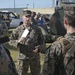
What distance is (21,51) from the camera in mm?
6891

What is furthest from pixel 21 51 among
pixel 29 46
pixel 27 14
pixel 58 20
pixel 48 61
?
pixel 58 20

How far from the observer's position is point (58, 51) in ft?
12.1

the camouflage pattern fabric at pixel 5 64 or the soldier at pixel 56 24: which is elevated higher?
the camouflage pattern fabric at pixel 5 64

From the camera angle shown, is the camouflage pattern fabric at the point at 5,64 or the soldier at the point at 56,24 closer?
the camouflage pattern fabric at the point at 5,64

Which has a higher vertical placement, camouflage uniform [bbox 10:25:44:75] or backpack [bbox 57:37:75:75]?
backpack [bbox 57:37:75:75]

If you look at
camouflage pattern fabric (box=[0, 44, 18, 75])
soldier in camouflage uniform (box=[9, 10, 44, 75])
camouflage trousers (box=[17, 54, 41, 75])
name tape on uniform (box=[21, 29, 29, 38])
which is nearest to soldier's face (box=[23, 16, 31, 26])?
soldier in camouflage uniform (box=[9, 10, 44, 75])

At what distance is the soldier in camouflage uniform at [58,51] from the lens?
3.65 meters

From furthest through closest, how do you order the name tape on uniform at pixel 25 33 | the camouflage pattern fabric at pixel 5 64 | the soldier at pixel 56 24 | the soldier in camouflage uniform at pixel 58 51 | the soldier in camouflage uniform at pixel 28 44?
the soldier at pixel 56 24, the soldier in camouflage uniform at pixel 28 44, the name tape on uniform at pixel 25 33, the soldier in camouflage uniform at pixel 58 51, the camouflage pattern fabric at pixel 5 64

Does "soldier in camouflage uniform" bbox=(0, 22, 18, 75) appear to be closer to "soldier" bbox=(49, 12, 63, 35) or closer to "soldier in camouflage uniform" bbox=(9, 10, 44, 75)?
"soldier in camouflage uniform" bbox=(9, 10, 44, 75)

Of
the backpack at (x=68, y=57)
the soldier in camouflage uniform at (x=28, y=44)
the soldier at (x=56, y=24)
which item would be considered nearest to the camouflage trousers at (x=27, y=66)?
the soldier in camouflage uniform at (x=28, y=44)

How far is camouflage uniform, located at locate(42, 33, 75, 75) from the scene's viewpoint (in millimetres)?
3678

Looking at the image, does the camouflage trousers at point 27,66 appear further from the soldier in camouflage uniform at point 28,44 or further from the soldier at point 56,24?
the soldier at point 56,24

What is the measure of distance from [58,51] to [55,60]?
111mm

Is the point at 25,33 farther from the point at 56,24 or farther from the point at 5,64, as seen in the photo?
the point at 56,24
